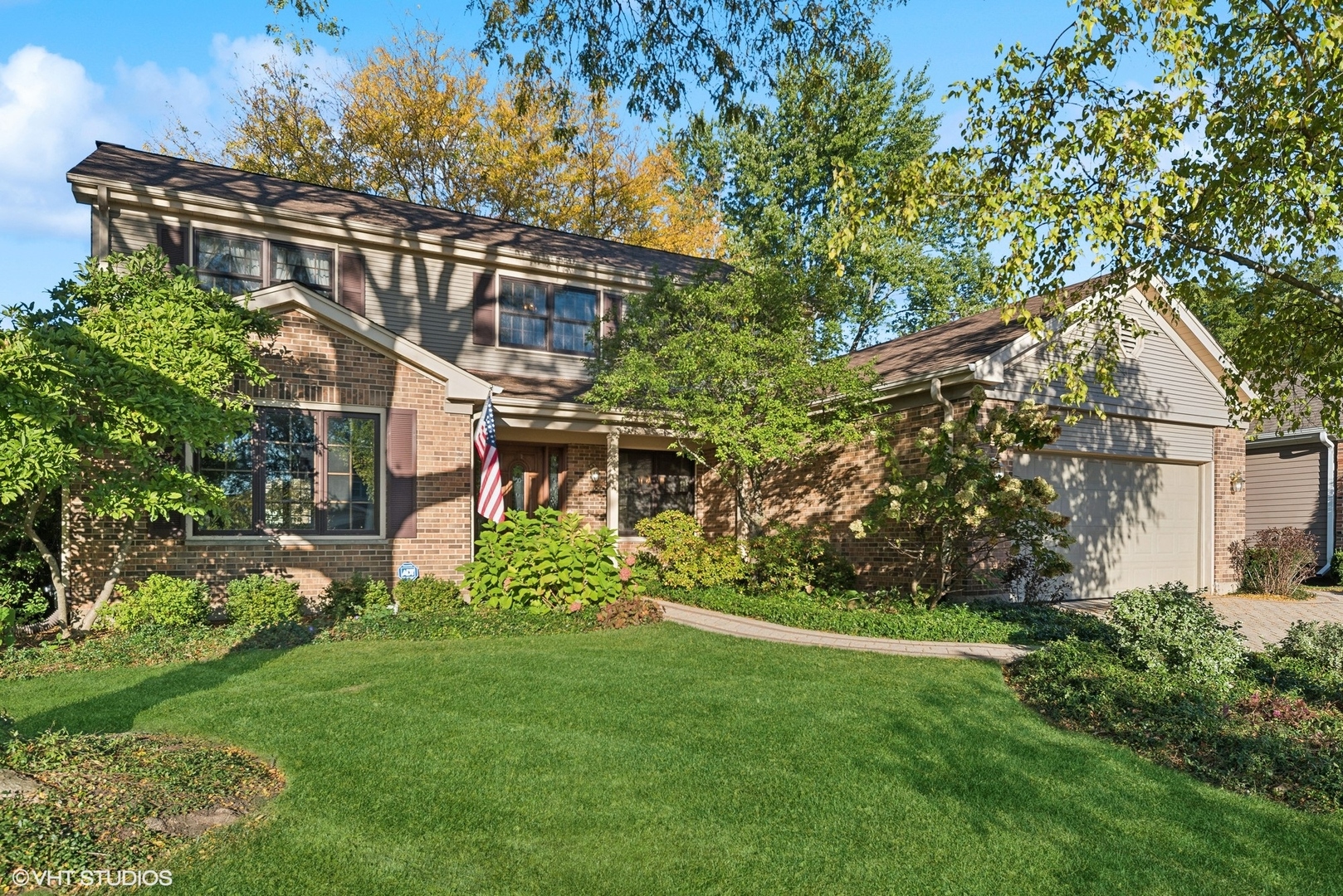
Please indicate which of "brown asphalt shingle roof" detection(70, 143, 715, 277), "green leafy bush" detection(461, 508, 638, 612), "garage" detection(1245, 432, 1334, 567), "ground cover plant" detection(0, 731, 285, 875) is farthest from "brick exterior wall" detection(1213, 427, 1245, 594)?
"ground cover plant" detection(0, 731, 285, 875)

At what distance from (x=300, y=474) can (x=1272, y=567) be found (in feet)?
54.0

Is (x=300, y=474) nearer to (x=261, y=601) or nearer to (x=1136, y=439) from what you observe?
(x=261, y=601)

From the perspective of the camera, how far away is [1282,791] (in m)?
4.72

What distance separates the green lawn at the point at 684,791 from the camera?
3.59 m

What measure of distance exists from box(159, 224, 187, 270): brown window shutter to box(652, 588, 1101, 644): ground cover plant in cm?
914

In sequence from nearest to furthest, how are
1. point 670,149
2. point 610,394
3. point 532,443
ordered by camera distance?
point 610,394, point 532,443, point 670,149

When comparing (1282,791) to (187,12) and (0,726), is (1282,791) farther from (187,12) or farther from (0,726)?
(187,12)

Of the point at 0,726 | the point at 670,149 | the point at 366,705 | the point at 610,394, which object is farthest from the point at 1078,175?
the point at 670,149

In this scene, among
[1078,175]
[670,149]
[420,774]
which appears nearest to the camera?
[420,774]

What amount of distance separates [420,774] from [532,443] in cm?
1067

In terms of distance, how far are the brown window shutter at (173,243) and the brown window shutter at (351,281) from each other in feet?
7.29

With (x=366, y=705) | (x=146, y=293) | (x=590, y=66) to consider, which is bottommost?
(x=366, y=705)

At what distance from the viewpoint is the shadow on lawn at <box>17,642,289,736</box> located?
5.55 metres

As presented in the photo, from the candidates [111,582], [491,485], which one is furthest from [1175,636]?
[111,582]
